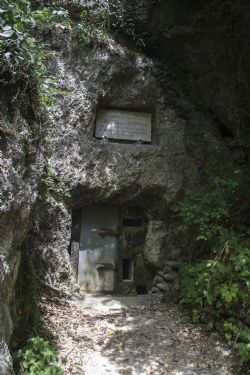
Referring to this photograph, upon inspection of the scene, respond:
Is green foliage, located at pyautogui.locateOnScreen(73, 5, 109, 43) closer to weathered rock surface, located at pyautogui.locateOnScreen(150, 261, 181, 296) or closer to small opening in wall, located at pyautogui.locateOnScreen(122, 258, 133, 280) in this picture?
small opening in wall, located at pyautogui.locateOnScreen(122, 258, 133, 280)

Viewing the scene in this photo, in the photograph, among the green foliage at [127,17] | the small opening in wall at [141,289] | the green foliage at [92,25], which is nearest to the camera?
the green foliage at [92,25]

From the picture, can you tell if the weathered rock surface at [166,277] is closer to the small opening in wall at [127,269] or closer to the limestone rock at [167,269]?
the limestone rock at [167,269]

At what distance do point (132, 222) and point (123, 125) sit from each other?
1893 millimetres

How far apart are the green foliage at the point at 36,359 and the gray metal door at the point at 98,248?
9.56 feet

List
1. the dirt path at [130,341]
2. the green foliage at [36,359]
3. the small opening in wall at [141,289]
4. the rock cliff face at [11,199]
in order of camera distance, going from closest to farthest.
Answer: the rock cliff face at [11,199], the green foliage at [36,359], the dirt path at [130,341], the small opening in wall at [141,289]

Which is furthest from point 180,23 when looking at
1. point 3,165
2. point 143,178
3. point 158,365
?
point 158,365

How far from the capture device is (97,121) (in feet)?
24.0

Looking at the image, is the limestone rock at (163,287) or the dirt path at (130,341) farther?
the limestone rock at (163,287)

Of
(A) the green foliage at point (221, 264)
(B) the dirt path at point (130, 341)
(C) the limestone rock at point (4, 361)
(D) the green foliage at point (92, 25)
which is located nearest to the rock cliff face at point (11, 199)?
(C) the limestone rock at point (4, 361)

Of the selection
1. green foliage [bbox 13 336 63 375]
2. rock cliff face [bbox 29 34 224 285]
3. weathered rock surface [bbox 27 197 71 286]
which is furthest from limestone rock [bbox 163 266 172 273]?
green foliage [bbox 13 336 63 375]

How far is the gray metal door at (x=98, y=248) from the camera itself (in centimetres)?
684

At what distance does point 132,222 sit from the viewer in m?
7.39

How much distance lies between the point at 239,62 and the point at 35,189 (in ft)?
15.6

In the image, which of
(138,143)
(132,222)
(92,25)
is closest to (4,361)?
(132,222)
